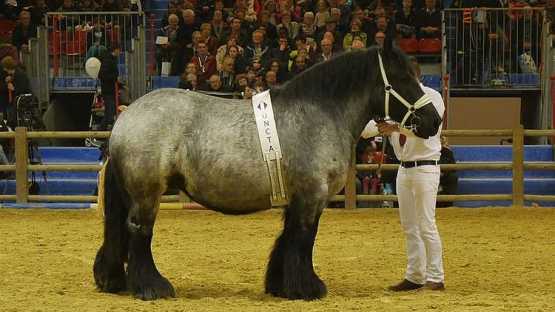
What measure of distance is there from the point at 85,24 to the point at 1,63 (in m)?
1.75

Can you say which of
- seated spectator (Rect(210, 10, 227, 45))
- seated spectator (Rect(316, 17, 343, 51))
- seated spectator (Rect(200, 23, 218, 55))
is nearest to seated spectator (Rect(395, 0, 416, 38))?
seated spectator (Rect(316, 17, 343, 51))

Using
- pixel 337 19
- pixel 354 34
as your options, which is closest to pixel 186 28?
pixel 337 19

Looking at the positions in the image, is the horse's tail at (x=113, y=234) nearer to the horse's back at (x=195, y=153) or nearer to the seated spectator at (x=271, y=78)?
the horse's back at (x=195, y=153)

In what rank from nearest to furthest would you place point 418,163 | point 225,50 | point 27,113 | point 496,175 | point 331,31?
1. point 418,163
2. point 496,175
3. point 27,113
4. point 331,31
5. point 225,50

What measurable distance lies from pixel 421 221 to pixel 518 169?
6.50 meters

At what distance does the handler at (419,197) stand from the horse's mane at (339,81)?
33 centimetres

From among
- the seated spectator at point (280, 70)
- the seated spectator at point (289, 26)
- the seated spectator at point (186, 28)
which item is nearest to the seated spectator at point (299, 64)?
the seated spectator at point (280, 70)

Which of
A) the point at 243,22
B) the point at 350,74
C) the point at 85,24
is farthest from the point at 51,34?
the point at 350,74

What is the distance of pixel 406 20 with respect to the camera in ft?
58.1

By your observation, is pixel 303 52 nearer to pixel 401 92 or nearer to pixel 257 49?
pixel 257 49

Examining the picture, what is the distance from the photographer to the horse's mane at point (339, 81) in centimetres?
816

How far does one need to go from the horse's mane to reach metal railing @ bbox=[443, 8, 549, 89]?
947cm

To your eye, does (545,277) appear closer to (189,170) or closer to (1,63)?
(189,170)

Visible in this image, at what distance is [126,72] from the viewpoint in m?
18.2
